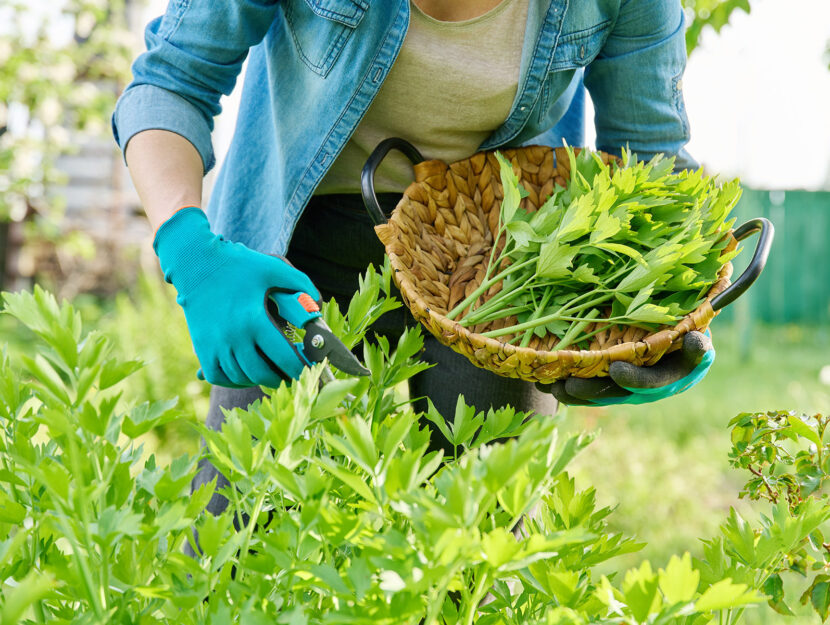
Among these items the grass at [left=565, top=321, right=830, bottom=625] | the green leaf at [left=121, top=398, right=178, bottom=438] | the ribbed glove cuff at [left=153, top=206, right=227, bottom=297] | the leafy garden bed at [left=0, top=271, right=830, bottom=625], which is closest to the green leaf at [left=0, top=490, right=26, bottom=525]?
the leafy garden bed at [left=0, top=271, right=830, bottom=625]

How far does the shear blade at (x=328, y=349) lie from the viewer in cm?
78

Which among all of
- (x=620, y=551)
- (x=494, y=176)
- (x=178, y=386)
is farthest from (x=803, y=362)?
(x=620, y=551)

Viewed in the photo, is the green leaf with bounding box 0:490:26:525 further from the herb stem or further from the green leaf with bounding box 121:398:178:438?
the herb stem

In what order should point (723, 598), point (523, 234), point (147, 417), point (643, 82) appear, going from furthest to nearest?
point (643, 82)
point (523, 234)
point (147, 417)
point (723, 598)

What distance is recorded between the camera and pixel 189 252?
3.30ft

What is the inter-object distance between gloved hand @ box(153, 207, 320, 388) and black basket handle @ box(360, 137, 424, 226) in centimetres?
20

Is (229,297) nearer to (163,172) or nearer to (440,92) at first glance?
(163,172)

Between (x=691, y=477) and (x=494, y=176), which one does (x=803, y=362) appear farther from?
(x=494, y=176)

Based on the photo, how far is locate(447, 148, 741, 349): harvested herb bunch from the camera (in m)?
1.00

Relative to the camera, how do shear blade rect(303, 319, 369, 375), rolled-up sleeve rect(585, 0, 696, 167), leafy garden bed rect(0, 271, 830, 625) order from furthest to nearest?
rolled-up sleeve rect(585, 0, 696, 167)
shear blade rect(303, 319, 369, 375)
leafy garden bed rect(0, 271, 830, 625)

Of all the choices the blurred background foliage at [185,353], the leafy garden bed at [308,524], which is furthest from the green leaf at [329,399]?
the blurred background foliage at [185,353]

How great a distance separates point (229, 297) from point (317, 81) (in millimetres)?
446

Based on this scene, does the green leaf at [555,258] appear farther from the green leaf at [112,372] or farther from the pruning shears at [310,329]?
the green leaf at [112,372]

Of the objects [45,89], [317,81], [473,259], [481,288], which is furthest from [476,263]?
[45,89]
